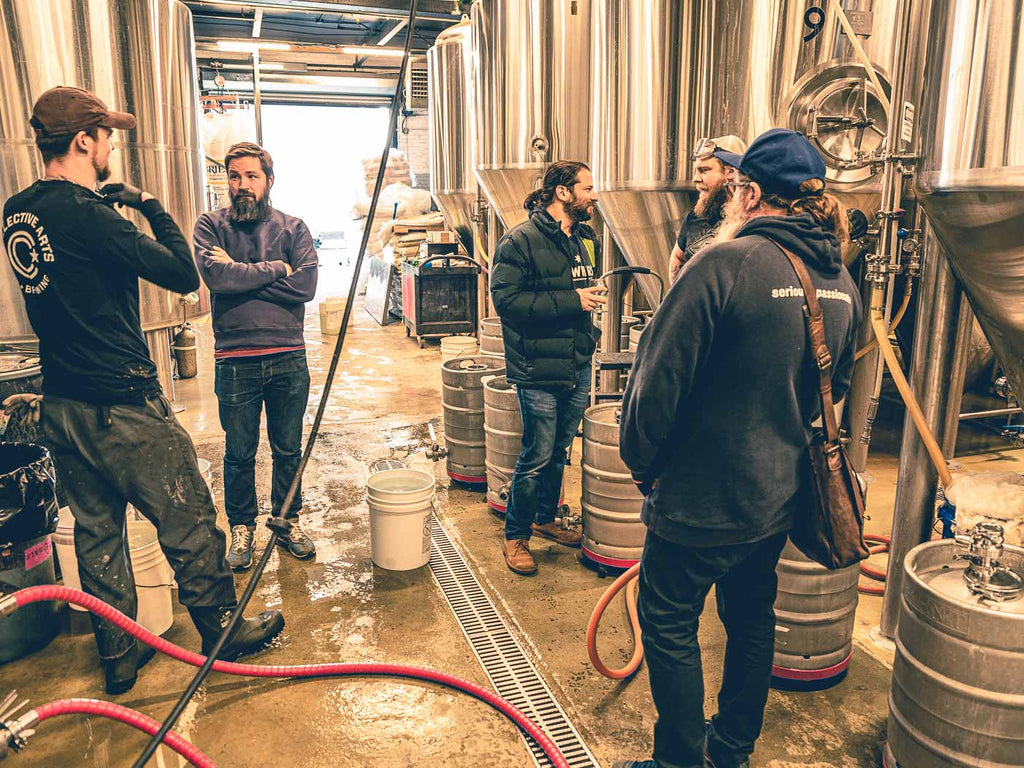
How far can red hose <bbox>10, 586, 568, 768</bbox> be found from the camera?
2.03 metres

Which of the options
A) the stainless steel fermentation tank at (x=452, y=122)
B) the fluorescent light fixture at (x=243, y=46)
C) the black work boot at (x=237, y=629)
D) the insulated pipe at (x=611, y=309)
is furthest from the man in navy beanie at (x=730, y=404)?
the fluorescent light fixture at (x=243, y=46)

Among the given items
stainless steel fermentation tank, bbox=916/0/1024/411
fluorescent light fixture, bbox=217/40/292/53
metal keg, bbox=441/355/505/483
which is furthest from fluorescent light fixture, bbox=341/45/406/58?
stainless steel fermentation tank, bbox=916/0/1024/411

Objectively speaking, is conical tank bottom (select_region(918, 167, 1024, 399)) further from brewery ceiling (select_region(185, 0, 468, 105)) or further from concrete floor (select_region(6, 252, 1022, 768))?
brewery ceiling (select_region(185, 0, 468, 105))

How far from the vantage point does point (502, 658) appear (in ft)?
8.40

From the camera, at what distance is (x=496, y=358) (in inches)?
169

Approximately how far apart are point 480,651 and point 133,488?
1.22 meters

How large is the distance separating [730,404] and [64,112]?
Result: 6.15 feet

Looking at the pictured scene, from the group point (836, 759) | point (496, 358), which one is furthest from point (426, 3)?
point (836, 759)

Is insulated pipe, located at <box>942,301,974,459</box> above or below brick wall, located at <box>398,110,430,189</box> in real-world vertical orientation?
below

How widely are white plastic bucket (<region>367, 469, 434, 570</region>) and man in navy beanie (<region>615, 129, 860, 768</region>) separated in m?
1.45

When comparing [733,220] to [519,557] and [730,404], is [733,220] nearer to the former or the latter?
[730,404]

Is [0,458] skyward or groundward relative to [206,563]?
skyward

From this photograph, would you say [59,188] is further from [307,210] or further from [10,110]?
[307,210]

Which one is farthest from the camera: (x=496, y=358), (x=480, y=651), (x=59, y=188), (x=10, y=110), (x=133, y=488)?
(x=496, y=358)
